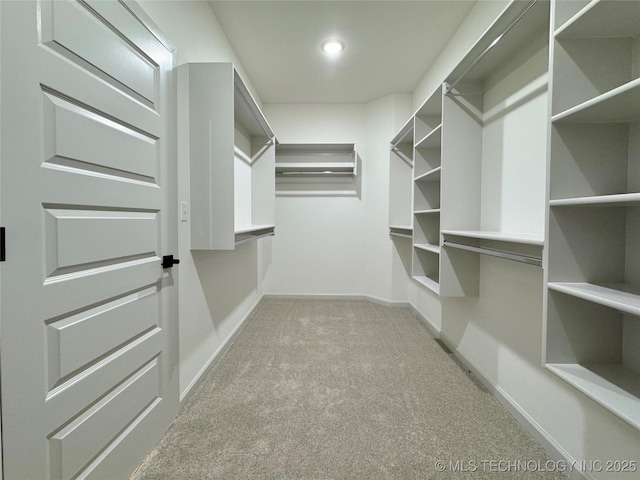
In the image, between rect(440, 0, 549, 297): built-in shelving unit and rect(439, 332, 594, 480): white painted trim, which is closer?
rect(439, 332, 594, 480): white painted trim

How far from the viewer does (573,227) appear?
44.3 inches

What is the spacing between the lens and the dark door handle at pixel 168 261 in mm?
1562

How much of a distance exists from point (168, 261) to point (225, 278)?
106 cm

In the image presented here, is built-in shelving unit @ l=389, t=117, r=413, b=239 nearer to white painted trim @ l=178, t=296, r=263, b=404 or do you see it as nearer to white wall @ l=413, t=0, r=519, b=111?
white wall @ l=413, t=0, r=519, b=111

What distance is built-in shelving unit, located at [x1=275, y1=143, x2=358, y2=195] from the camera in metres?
4.15

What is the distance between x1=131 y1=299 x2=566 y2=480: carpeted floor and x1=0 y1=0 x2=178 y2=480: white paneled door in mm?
336

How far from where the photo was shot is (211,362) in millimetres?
2291

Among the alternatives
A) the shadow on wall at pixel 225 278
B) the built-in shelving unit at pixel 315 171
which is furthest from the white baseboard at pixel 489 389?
the built-in shelving unit at pixel 315 171

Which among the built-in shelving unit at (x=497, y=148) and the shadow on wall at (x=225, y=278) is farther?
the shadow on wall at (x=225, y=278)

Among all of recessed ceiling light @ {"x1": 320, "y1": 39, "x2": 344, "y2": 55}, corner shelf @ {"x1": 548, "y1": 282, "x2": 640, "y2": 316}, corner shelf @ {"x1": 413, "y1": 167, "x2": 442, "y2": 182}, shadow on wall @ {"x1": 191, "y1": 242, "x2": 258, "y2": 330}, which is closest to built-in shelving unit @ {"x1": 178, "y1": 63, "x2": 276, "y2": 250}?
shadow on wall @ {"x1": 191, "y1": 242, "x2": 258, "y2": 330}

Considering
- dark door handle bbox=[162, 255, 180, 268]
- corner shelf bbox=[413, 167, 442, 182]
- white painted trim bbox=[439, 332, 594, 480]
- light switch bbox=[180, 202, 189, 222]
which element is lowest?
white painted trim bbox=[439, 332, 594, 480]

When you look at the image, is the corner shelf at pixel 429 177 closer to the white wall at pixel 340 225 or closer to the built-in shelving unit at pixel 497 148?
the built-in shelving unit at pixel 497 148

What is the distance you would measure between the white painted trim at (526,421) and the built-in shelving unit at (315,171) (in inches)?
109

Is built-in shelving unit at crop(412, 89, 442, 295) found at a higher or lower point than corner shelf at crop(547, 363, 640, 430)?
higher
